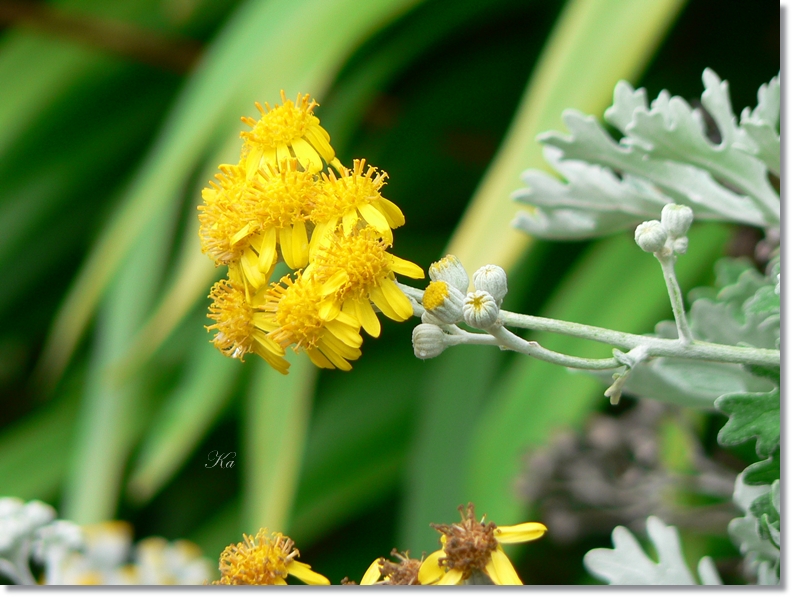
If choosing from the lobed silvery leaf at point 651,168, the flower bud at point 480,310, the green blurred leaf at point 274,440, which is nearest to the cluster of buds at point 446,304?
the flower bud at point 480,310

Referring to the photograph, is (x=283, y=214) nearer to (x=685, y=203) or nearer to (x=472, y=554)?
(x=472, y=554)

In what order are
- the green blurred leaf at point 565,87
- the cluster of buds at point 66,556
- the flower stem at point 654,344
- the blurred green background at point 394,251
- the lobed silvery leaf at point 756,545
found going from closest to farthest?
the flower stem at point 654,344
the lobed silvery leaf at point 756,545
the cluster of buds at point 66,556
the green blurred leaf at point 565,87
the blurred green background at point 394,251

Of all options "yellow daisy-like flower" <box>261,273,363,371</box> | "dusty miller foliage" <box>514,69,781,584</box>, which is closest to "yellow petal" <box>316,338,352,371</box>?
"yellow daisy-like flower" <box>261,273,363,371</box>

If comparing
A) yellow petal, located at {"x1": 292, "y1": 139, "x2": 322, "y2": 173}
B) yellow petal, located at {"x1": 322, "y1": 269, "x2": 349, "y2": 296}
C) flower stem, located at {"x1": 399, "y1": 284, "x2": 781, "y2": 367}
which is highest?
yellow petal, located at {"x1": 292, "y1": 139, "x2": 322, "y2": 173}

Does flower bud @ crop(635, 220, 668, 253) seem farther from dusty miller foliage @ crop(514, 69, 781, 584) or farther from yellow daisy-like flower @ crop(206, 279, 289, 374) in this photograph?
yellow daisy-like flower @ crop(206, 279, 289, 374)

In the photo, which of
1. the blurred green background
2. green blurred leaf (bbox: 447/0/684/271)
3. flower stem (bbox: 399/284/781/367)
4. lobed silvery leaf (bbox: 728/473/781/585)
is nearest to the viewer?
flower stem (bbox: 399/284/781/367)

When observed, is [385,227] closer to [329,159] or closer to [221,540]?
[329,159]

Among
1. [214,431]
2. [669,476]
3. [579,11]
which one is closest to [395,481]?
[214,431]

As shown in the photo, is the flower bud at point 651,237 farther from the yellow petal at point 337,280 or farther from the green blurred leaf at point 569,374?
the green blurred leaf at point 569,374
